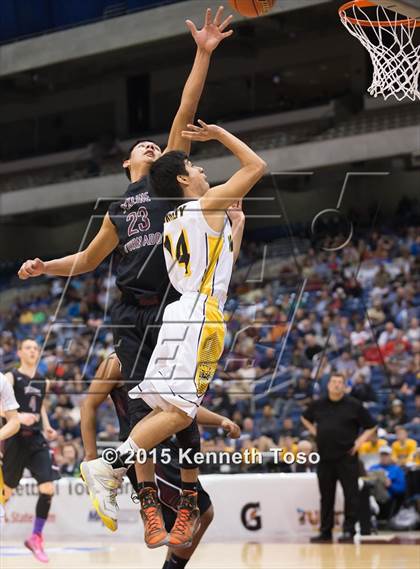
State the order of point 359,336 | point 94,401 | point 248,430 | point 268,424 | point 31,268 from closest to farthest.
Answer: point 31,268 < point 94,401 < point 248,430 < point 268,424 < point 359,336

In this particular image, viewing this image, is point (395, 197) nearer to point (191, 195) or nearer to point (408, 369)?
point (408, 369)

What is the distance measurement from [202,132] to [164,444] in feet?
6.65

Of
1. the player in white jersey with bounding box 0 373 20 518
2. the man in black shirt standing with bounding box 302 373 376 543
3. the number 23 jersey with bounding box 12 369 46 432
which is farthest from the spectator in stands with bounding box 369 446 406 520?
the player in white jersey with bounding box 0 373 20 518

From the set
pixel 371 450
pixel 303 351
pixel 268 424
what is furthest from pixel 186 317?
pixel 303 351

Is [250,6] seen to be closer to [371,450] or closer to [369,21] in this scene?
[369,21]

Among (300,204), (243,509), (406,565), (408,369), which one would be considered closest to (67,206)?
(300,204)

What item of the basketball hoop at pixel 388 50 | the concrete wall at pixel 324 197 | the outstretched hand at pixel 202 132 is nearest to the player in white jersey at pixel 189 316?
the outstretched hand at pixel 202 132

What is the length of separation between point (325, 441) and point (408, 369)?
15.2 ft

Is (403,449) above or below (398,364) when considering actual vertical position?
above

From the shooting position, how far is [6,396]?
368 inches

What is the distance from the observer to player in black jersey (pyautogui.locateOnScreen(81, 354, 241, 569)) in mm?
6512

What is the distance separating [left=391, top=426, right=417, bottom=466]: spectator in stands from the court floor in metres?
2.25

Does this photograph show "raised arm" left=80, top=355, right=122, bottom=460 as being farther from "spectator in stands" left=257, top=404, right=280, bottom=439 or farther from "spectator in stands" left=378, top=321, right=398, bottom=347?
"spectator in stands" left=378, top=321, right=398, bottom=347

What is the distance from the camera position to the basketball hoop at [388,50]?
25.1 feet
